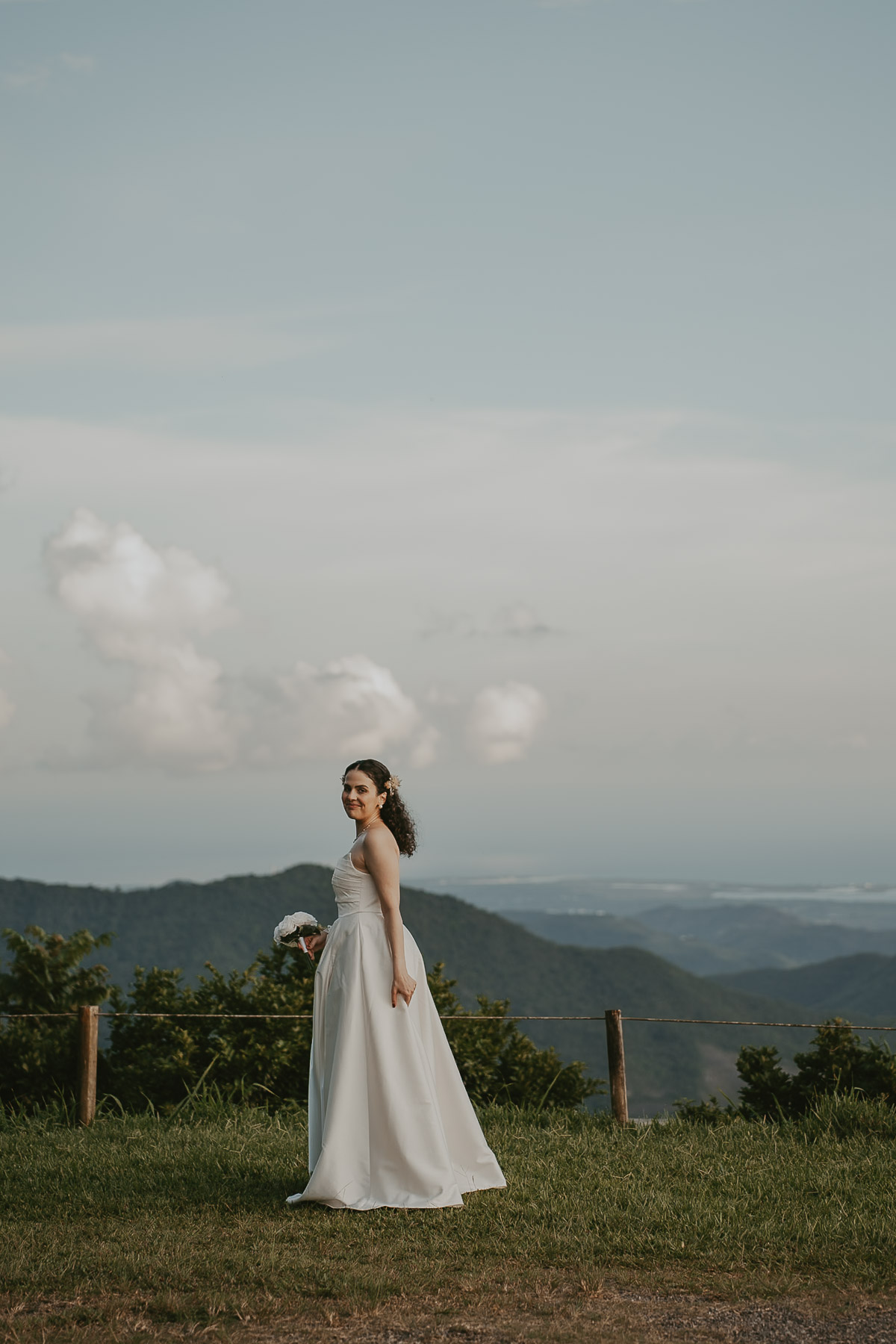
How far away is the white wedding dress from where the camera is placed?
635cm

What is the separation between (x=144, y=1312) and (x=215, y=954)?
180ft

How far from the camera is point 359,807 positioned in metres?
6.70

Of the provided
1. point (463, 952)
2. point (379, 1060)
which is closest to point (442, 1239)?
point (379, 1060)

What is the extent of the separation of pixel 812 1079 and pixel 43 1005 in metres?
6.79

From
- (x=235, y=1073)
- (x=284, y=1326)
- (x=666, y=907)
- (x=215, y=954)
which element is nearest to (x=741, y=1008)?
(x=215, y=954)

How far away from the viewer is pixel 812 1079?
977 cm

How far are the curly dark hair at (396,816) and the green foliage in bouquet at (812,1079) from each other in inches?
154

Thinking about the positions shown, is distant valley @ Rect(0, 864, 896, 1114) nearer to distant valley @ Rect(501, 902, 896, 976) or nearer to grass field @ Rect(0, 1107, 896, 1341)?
grass field @ Rect(0, 1107, 896, 1341)

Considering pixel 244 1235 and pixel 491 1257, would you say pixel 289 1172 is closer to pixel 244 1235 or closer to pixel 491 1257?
pixel 244 1235

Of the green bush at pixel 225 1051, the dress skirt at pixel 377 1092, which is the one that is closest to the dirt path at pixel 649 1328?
the dress skirt at pixel 377 1092

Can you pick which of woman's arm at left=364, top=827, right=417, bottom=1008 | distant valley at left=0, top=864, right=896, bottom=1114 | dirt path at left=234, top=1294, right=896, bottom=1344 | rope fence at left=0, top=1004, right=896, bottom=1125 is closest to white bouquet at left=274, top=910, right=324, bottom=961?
woman's arm at left=364, top=827, right=417, bottom=1008

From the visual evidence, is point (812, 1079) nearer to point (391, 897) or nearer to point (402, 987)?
point (402, 987)

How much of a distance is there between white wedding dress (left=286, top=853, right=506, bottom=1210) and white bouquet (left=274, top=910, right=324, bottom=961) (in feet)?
0.63

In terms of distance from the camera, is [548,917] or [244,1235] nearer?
[244,1235]
